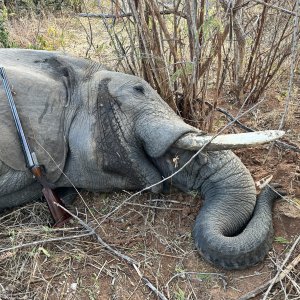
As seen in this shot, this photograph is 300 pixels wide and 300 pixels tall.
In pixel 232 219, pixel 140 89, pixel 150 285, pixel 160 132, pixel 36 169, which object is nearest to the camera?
pixel 150 285

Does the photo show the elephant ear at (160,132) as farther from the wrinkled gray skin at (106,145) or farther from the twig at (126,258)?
the twig at (126,258)

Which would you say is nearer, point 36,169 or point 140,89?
point 36,169

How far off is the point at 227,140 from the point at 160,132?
37cm

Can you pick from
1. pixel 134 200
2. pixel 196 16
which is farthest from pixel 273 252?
Result: pixel 196 16

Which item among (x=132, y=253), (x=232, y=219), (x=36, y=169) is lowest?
(x=132, y=253)

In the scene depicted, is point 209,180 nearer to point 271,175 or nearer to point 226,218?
point 226,218

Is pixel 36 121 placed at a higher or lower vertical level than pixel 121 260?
higher

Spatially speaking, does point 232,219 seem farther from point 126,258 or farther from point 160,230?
point 126,258

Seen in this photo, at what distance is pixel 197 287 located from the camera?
233 centimetres

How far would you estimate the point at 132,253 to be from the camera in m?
2.53

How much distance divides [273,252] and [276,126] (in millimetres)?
1401

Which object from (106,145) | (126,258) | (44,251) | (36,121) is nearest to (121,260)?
(126,258)

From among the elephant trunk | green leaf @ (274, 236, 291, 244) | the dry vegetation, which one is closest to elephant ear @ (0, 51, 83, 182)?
the dry vegetation

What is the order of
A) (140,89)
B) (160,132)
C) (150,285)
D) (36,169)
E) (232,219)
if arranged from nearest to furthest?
(150,285) < (232,219) < (160,132) < (36,169) < (140,89)
